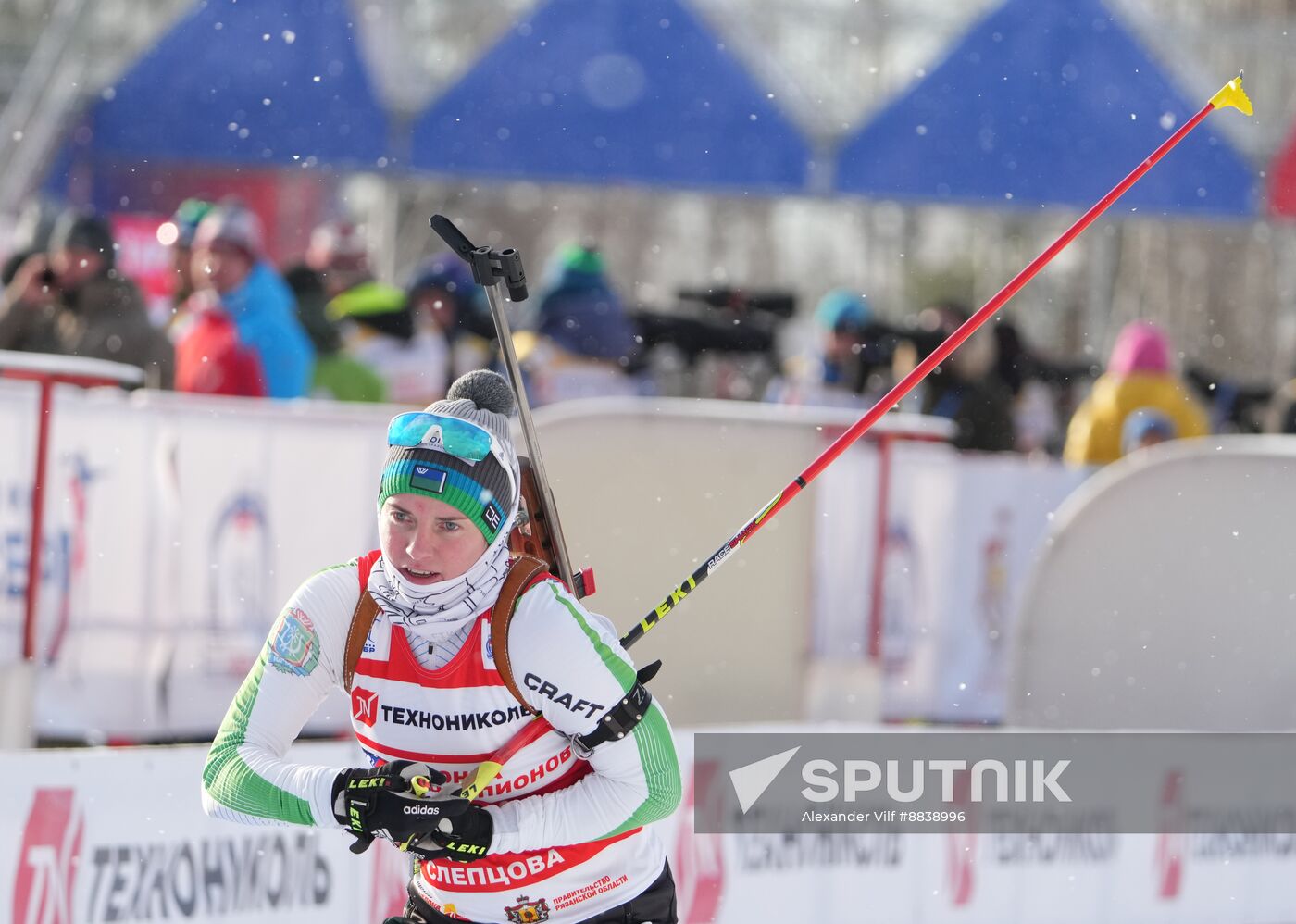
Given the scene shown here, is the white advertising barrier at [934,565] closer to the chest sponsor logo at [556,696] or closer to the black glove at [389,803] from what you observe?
the chest sponsor logo at [556,696]

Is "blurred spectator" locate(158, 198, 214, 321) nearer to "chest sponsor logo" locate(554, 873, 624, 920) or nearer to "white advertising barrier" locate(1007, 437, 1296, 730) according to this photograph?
"white advertising barrier" locate(1007, 437, 1296, 730)

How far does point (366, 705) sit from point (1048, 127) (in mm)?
8525

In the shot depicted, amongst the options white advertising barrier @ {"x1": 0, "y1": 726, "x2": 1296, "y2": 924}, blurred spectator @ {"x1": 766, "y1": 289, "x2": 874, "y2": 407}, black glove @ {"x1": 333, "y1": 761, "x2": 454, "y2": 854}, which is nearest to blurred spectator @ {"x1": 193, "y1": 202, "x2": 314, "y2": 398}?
blurred spectator @ {"x1": 766, "y1": 289, "x2": 874, "y2": 407}

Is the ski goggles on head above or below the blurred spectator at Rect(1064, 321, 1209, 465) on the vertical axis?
below

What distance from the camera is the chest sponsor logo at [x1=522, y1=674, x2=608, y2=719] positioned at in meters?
2.84

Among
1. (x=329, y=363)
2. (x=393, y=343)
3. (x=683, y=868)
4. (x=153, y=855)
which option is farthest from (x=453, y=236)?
(x=393, y=343)

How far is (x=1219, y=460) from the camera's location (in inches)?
259

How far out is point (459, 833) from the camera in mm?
2771

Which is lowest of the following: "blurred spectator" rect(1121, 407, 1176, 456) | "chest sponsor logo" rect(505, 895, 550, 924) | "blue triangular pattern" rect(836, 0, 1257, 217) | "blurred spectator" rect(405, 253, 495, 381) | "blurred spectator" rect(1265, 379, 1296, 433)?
"chest sponsor logo" rect(505, 895, 550, 924)

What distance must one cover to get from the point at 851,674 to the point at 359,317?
290 cm

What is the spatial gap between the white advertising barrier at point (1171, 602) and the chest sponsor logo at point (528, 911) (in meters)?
3.93

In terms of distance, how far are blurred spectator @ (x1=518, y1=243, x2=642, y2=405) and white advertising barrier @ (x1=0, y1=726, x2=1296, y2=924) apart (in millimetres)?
3217

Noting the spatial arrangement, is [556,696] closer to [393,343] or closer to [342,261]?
[393,343]

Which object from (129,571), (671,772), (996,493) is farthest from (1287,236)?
(671,772)
